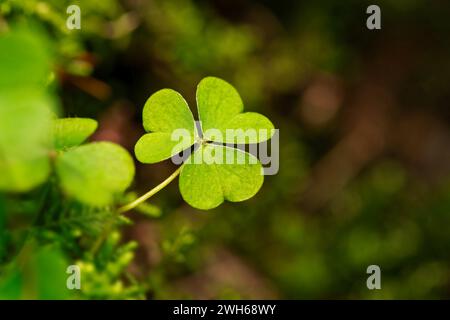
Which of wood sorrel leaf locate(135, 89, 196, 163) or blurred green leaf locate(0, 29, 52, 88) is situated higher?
wood sorrel leaf locate(135, 89, 196, 163)

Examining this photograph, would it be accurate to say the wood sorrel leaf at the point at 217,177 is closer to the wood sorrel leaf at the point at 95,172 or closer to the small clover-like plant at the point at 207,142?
the small clover-like plant at the point at 207,142

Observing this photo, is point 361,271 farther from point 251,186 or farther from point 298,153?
point 251,186

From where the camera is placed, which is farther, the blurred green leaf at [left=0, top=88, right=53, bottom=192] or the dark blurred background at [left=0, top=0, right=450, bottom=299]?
the dark blurred background at [left=0, top=0, right=450, bottom=299]

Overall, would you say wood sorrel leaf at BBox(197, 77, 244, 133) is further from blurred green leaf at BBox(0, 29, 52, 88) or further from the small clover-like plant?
blurred green leaf at BBox(0, 29, 52, 88)

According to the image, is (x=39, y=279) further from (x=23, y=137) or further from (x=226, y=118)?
(x=226, y=118)

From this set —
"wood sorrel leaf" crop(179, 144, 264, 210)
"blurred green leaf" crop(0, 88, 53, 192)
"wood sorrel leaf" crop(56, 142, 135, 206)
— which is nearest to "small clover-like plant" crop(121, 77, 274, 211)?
"wood sorrel leaf" crop(179, 144, 264, 210)

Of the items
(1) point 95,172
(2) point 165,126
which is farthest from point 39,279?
(2) point 165,126
